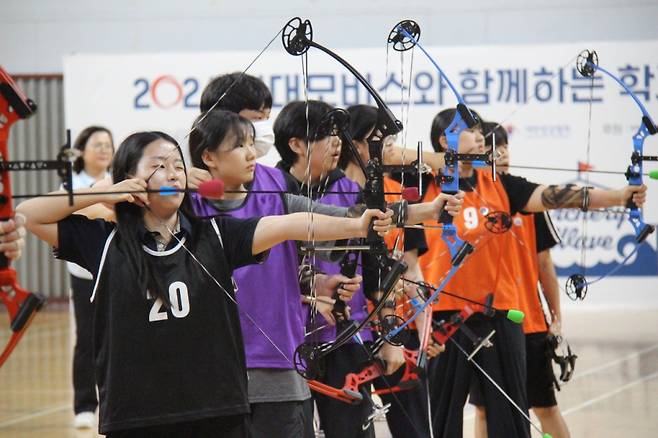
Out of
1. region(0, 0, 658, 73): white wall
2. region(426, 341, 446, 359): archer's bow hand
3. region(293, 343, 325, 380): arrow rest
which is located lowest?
region(426, 341, 446, 359): archer's bow hand

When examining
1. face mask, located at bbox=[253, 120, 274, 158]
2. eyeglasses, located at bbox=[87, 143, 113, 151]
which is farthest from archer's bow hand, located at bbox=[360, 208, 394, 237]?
eyeglasses, located at bbox=[87, 143, 113, 151]

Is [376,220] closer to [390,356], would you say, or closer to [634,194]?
[390,356]

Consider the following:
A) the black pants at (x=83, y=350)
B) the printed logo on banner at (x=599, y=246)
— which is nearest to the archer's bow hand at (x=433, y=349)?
the black pants at (x=83, y=350)

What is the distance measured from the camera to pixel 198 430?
6.31 feet

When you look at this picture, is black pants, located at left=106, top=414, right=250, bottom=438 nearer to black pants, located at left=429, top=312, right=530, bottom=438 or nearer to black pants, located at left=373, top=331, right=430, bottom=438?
black pants, located at left=373, top=331, right=430, bottom=438

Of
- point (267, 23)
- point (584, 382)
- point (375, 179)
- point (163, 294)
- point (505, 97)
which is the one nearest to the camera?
point (163, 294)

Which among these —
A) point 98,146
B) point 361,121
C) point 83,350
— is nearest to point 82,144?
point 98,146

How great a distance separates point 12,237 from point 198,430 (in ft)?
1.56

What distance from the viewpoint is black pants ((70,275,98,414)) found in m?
4.33

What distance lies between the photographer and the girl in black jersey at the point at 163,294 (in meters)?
1.89

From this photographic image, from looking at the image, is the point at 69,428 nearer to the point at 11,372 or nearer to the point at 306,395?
the point at 11,372

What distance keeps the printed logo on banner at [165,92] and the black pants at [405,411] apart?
216 inches

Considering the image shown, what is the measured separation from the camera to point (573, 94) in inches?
307

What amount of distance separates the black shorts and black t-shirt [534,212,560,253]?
29cm
